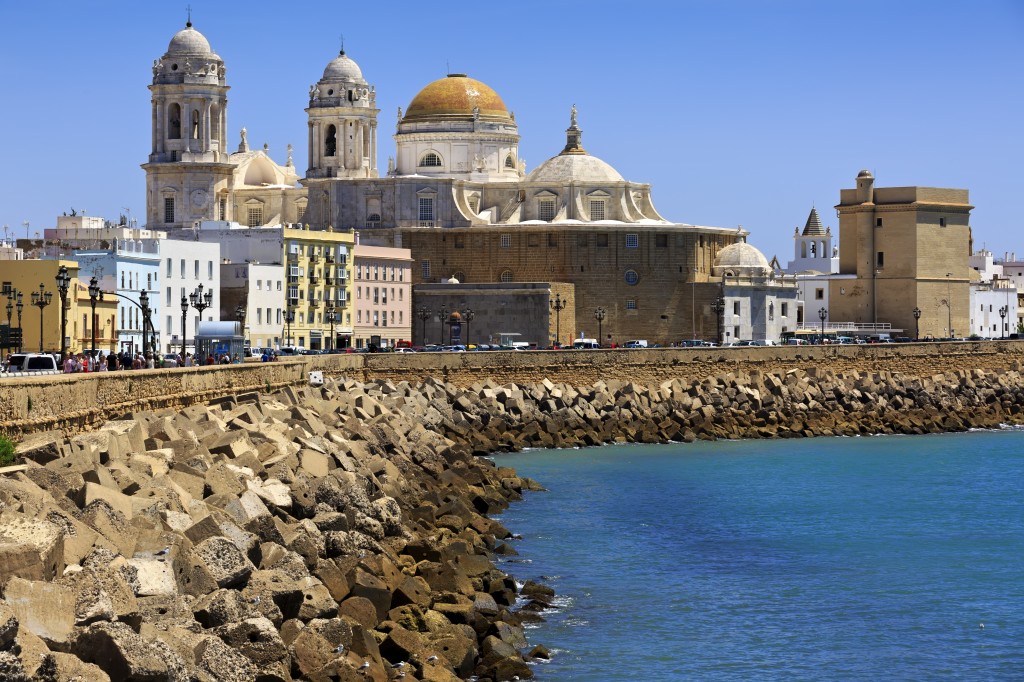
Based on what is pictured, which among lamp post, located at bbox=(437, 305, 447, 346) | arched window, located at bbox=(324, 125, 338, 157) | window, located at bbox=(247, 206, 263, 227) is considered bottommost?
lamp post, located at bbox=(437, 305, 447, 346)

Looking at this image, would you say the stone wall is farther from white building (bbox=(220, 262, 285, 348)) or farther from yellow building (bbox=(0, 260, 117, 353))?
white building (bbox=(220, 262, 285, 348))

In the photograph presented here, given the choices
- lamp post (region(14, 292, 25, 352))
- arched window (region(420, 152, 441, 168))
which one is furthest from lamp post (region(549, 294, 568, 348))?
lamp post (region(14, 292, 25, 352))

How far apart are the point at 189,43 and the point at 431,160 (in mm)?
13784

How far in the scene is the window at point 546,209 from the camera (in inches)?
3147

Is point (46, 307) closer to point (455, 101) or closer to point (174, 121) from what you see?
point (174, 121)

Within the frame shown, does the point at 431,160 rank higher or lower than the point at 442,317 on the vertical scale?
higher

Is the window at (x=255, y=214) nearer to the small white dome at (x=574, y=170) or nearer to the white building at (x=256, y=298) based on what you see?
the small white dome at (x=574, y=170)

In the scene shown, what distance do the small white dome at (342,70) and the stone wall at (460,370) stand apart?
33.3m

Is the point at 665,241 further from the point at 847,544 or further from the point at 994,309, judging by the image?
the point at 847,544

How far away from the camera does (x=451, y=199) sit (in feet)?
258

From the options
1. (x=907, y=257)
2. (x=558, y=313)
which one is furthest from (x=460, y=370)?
(x=907, y=257)

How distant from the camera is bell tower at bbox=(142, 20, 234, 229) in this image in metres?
74.0

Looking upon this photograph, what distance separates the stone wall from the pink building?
22.2 meters

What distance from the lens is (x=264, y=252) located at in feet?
220
